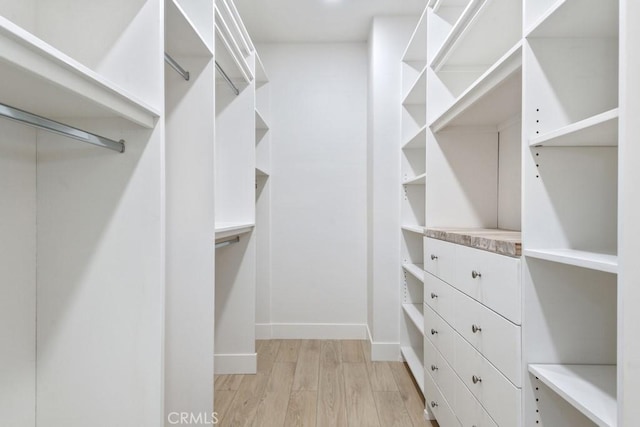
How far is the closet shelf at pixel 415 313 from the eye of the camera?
7.46ft

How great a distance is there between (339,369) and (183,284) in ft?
4.72

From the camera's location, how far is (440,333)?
1721mm

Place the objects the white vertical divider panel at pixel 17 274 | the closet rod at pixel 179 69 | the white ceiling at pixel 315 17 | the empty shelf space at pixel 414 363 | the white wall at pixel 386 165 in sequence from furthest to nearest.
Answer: the white wall at pixel 386 165 → the white ceiling at pixel 315 17 → the empty shelf space at pixel 414 363 → the closet rod at pixel 179 69 → the white vertical divider panel at pixel 17 274

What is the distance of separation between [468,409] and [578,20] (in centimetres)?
129

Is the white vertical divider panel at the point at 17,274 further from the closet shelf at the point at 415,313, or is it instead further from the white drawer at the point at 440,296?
the closet shelf at the point at 415,313

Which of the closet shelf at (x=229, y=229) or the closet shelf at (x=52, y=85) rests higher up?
the closet shelf at (x=52, y=85)

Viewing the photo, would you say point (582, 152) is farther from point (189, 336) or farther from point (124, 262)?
point (189, 336)

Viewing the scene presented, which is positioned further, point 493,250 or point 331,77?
point 331,77

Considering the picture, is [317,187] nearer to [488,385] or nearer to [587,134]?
[488,385]

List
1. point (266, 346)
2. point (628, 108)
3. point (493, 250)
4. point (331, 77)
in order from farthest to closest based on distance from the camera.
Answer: point (331, 77) → point (266, 346) → point (493, 250) → point (628, 108)

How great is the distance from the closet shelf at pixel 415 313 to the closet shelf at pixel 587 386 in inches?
46.1

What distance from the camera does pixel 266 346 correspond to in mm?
3033

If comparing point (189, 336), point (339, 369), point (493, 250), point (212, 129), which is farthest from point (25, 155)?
point (339, 369)

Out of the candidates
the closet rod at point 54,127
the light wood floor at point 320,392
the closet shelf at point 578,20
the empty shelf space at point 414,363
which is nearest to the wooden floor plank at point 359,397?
the light wood floor at point 320,392
